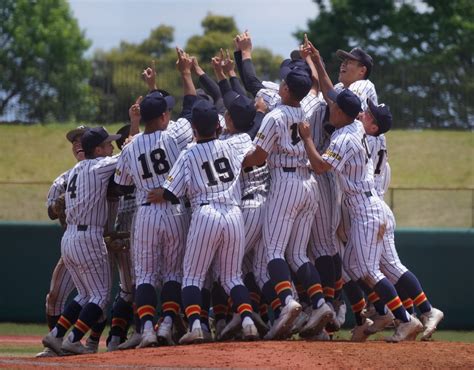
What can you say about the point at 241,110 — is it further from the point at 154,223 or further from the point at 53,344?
the point at 53,344

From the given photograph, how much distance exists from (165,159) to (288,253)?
122cm

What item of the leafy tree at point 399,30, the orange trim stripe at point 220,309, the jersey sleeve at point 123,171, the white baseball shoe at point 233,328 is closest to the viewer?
the white baseball shoe at point 233,328

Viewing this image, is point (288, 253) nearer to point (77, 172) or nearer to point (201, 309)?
point (201, 309)

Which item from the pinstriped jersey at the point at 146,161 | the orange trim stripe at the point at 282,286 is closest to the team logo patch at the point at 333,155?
the orange trim stripe at the point at 282,286

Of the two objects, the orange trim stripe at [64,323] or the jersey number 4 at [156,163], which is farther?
the orange trim stripe at [64,323]

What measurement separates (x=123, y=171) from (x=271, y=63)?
2756cm

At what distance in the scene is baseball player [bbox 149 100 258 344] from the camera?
9.34 metres

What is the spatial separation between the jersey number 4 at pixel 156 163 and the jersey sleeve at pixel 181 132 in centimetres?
24

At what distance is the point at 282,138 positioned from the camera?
950 centimetres

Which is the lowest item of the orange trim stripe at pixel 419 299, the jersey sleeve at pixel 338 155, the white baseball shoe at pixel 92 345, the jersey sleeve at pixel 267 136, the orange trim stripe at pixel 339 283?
the white baseball shoe at pixel 92 345

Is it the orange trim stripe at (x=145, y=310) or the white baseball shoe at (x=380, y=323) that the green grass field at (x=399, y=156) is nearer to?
the white baseball shoe at (x=380, y=323)

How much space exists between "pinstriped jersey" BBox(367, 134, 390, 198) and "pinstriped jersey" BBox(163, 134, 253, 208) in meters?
1.20

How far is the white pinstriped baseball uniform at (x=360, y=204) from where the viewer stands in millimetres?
9461

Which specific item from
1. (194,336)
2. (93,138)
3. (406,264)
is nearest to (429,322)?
(194,336)
